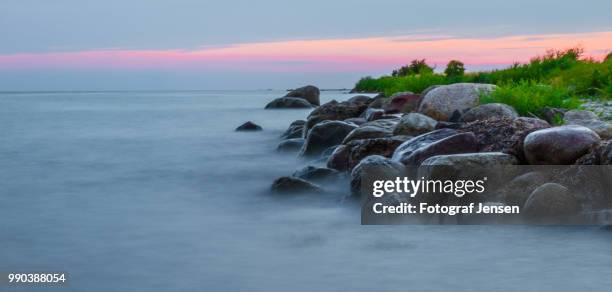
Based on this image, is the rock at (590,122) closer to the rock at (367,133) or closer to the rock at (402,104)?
the rock at (367,133)

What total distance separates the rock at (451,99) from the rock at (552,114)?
2.58 m

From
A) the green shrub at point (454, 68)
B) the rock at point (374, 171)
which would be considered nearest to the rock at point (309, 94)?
the green shrub at point (454, 68)

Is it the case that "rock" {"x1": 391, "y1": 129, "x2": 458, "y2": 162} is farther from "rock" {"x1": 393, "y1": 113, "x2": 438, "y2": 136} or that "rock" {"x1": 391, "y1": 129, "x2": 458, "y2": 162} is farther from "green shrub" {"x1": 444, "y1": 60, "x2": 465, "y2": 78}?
"green shrub" {"x1": 444, "y1": 60, "x2": 465, "y2": 78}

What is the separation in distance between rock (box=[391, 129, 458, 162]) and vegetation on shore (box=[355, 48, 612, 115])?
346 cm

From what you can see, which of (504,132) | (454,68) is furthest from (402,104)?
(454,68)

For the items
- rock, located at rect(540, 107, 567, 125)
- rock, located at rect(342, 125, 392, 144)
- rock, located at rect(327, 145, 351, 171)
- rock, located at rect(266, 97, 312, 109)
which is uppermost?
rock, located at rect(266, 97, 312, 109)

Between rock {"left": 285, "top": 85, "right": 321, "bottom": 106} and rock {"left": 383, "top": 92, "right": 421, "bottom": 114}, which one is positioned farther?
rock {"left": 285, "top": 85, "right": 321, "bottom": 106}

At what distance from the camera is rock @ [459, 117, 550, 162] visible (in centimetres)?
1065

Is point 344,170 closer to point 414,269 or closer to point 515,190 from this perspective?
point 515,190

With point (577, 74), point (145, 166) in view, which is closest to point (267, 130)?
point (145, 166)

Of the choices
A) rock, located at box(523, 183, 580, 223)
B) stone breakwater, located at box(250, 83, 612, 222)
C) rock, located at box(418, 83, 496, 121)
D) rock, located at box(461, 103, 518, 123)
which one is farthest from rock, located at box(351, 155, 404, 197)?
rock, located at box(418, 83, 496, 121)

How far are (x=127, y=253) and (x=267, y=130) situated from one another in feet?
59.3

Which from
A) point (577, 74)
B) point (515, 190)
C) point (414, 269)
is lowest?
point (414, 269)

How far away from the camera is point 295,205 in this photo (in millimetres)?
11102
